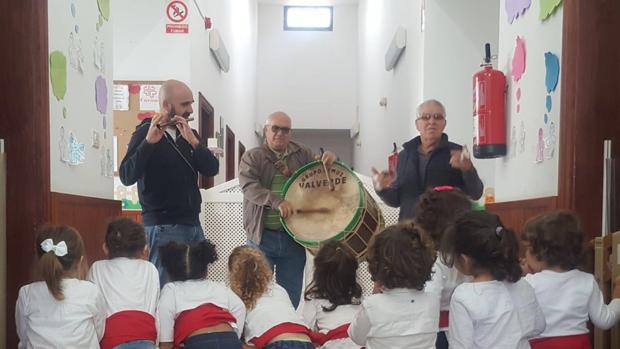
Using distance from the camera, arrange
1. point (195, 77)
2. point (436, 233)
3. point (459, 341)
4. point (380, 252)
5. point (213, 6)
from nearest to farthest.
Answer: point (459, 341), point (380, 252), point (436, 233), point (195, 77), point (213, 6)

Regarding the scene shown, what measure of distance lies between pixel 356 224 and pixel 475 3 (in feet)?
7.36

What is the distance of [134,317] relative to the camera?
241 cm

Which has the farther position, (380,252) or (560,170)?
(560,170)

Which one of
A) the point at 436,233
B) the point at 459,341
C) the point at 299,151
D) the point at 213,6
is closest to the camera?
the point at 459,341

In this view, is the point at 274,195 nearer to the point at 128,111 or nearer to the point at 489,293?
the point at 489,293

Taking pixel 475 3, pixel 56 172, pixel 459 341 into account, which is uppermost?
pixel 475 3

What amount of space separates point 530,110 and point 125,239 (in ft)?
5.83

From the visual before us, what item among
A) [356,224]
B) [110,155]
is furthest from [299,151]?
[110,155]

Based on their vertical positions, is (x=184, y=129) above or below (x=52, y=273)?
above

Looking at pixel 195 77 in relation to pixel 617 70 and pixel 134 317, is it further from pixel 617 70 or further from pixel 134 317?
pixel 617 70

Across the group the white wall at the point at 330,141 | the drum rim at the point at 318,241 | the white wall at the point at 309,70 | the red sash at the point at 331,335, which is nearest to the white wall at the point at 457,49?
the drum rim at the point at 318,241

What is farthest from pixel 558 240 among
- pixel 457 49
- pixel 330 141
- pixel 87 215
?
pixel 330 141

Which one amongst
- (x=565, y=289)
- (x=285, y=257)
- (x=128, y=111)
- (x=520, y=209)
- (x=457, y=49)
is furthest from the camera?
(x=128, y=111)

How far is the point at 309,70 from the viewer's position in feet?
37.6
